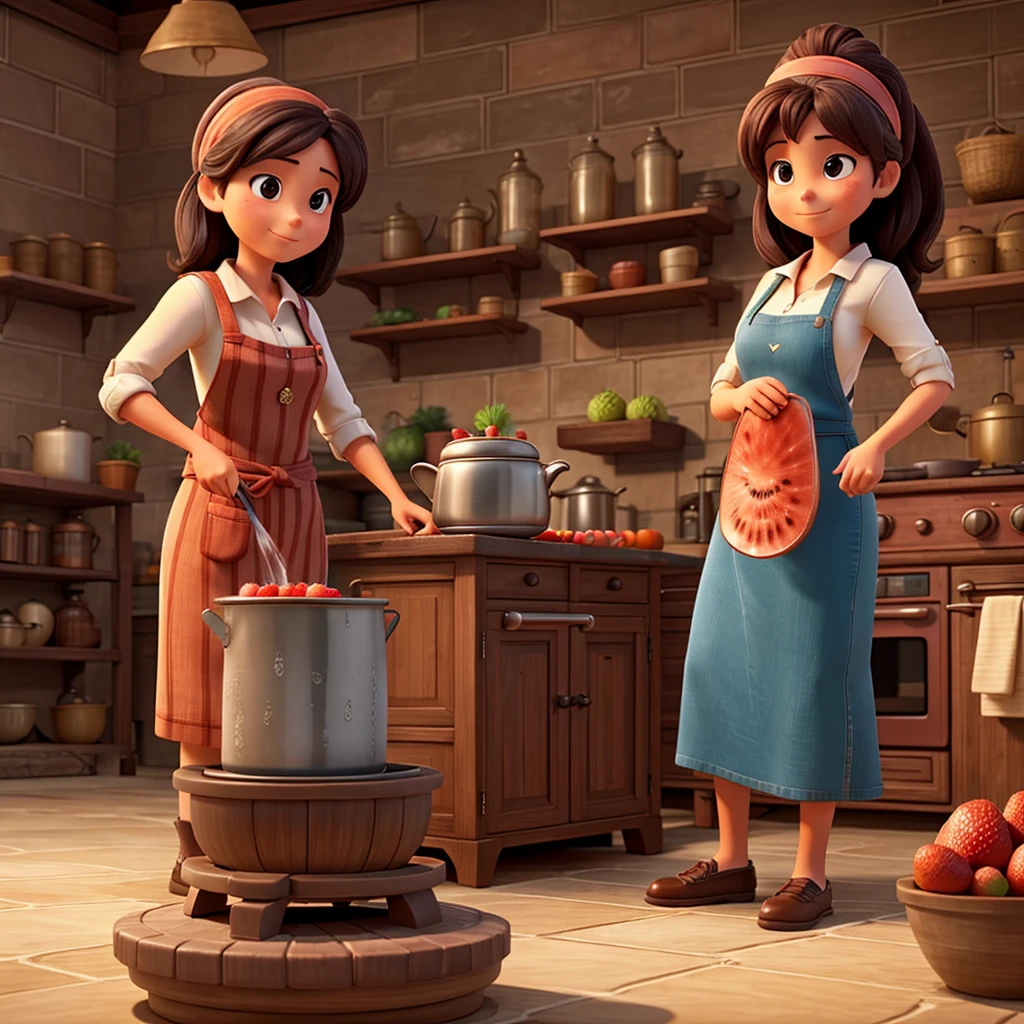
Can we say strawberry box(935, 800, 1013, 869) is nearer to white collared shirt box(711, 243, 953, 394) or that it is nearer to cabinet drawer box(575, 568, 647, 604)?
white collared shirt box(711, 243, 953, 394)

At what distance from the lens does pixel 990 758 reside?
4.16m

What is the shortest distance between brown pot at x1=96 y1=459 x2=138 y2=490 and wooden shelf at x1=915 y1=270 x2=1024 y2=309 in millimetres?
3188

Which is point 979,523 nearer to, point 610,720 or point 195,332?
point 610,720

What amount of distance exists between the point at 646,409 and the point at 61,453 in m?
2.33

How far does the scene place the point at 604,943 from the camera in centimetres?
239

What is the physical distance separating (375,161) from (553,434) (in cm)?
147

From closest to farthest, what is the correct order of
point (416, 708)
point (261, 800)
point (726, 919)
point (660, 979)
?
point (261, 800), point (660, 979), point (726, 919), point (416, 708)

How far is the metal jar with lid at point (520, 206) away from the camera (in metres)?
5.70

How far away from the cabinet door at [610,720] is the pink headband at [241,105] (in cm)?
136

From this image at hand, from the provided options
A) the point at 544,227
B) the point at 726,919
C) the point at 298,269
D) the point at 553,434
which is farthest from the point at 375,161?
the point at 726,919

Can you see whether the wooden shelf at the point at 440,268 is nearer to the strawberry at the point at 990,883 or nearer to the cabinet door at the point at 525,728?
the cabinet door at the point at 525,728

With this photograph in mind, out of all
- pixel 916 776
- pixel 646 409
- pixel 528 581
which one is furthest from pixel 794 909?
pixel 646 409

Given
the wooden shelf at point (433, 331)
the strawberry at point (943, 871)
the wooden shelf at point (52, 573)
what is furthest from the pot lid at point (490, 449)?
the wooden shelf at point (52, 573)

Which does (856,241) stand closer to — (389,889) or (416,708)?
(416,708)
